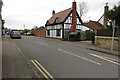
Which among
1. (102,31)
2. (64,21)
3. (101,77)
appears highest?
(64,21)

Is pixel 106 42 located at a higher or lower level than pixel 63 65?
higher

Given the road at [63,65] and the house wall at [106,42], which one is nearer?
the road at [63,65]

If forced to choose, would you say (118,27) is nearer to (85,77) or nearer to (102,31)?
(102,31)

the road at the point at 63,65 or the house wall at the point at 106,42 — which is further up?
the house wall at the point at 106,42

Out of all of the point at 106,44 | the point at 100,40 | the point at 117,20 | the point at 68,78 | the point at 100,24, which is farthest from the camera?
the point at 100,24

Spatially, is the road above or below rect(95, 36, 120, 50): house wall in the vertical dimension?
below

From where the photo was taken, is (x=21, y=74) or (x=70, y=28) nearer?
(x=21, y=74)

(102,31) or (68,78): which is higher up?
(102,31)

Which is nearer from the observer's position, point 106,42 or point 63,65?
point 63,65

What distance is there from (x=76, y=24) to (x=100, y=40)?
19.1m

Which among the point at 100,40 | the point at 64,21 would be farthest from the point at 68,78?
the point at 64,21

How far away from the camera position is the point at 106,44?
63.8 feet

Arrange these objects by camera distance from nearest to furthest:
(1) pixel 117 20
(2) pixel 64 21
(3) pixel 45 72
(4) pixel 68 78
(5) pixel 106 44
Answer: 1. (4) pixel 68 78
2. (3) pixel 45 72
3. (1) pixel 117 20
4. (5) pixel 106 44
5. (2) pixel 64 21

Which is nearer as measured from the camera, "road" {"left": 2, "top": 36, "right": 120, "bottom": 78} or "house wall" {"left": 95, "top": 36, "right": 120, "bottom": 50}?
"road" {"left": 2, "top": 36, "right": 120, "bottom": 78}
